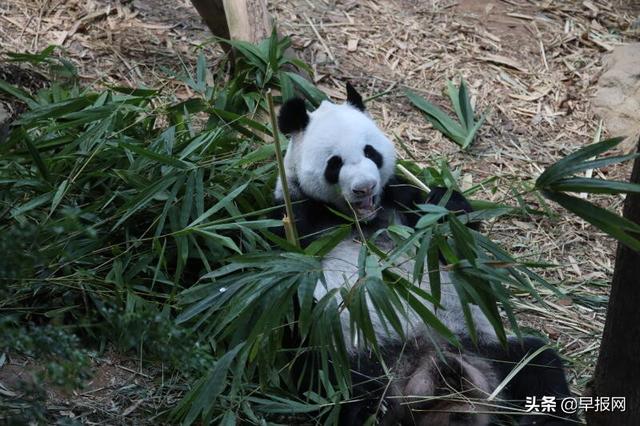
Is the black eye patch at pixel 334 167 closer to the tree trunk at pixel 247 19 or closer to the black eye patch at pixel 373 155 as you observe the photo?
the black eye patch at pixel 373 155

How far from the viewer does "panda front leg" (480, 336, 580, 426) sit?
3.19m

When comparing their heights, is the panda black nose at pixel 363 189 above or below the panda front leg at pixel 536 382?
above

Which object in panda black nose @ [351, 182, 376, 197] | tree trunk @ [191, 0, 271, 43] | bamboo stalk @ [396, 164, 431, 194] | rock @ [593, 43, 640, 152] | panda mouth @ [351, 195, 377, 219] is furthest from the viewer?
rock @ [593, 43, 640, 152]

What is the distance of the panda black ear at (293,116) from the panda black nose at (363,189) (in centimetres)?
45

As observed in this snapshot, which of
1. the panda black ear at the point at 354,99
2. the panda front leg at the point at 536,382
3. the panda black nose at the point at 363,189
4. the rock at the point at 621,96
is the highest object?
the panda black ear at the point at 354,99

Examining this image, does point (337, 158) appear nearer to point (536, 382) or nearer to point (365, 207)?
point (365, 207)

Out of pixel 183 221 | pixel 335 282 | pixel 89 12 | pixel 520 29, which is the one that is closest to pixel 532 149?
pixel 520 29

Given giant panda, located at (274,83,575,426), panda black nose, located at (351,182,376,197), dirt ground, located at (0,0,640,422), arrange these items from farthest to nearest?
dirt ground, located at (0,0,640,422), panda black nose, located at (351,182,376,197), giant panda, located at (274,83,575,426)

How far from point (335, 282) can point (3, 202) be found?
4.95 ft

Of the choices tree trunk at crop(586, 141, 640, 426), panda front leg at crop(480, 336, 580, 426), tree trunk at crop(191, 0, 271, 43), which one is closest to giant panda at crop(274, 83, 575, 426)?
panda front leg at crop(480, 336, 580, 426)

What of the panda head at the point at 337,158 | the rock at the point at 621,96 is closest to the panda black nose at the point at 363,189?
the panda head at the point at 337,158

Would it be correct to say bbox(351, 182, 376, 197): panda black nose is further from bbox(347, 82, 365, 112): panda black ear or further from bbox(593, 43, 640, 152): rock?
bbox(593, 43, 640, 152): rock

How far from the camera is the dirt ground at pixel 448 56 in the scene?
5.14m

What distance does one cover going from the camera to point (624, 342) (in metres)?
2.46
